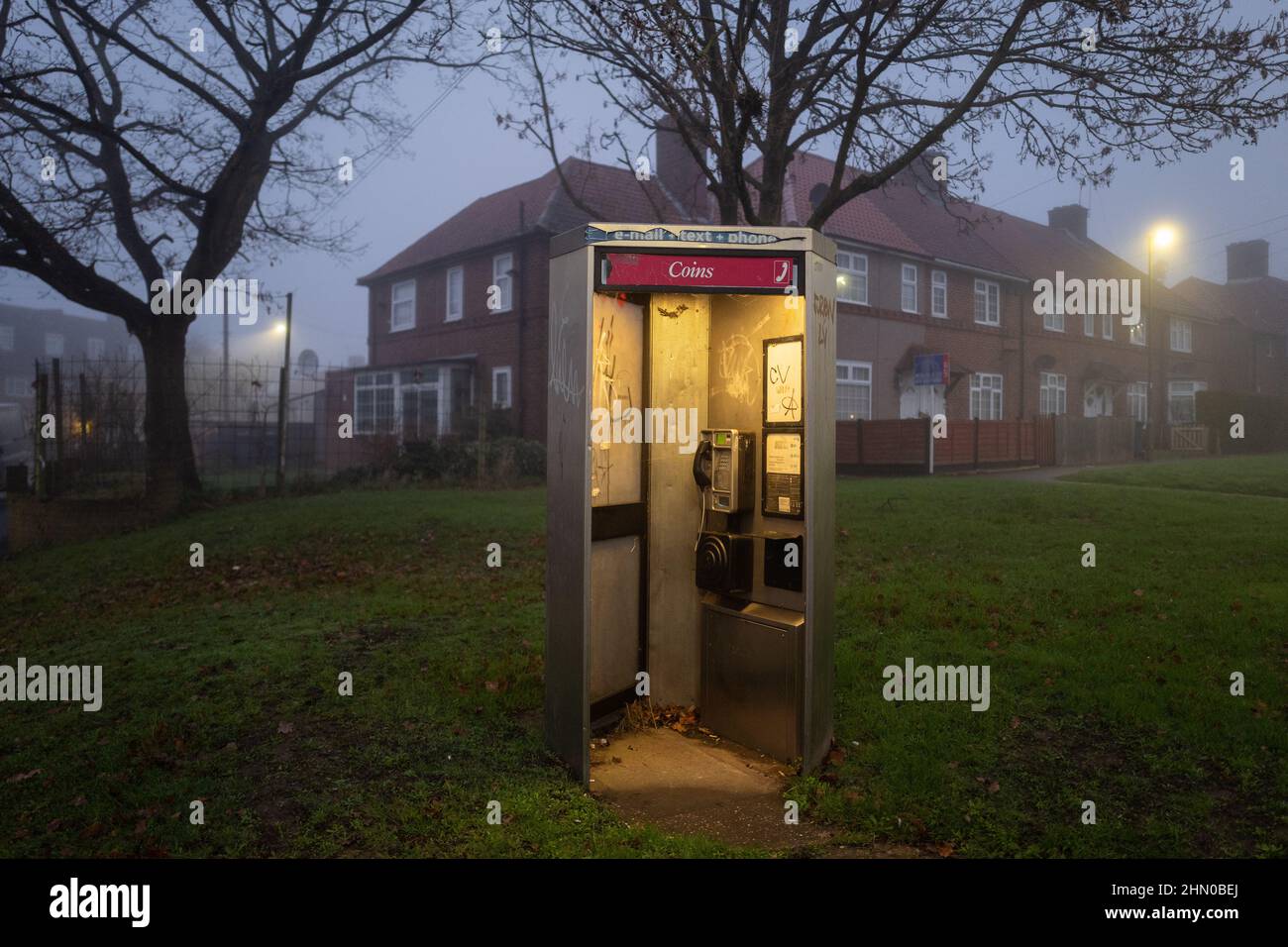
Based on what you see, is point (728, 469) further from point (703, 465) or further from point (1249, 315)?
point (1249, 315)

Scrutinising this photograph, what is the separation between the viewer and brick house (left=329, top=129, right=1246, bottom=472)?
87.5 feet

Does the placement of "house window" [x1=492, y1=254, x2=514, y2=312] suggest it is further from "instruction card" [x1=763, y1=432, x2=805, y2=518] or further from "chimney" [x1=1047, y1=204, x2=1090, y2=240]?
"chimney" [x1=1047, y1=204, x2=1090, y2=240]

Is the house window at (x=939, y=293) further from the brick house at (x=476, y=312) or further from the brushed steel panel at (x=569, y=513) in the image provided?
the brushed steel panel at (x=569, y=513)

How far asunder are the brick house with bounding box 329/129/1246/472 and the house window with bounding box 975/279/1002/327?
0.06m

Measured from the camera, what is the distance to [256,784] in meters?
4.56

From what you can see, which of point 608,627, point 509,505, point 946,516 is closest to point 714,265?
point 608,627

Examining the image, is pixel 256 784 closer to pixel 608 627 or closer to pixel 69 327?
pixel 608 627

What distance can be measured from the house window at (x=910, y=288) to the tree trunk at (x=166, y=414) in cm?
2267

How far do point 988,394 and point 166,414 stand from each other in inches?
1071

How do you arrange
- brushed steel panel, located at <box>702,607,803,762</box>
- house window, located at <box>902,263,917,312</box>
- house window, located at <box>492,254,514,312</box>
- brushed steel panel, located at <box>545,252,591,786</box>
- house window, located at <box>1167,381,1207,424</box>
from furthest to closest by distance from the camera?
house window, located at <box>1167,381,1207,424</box> → house window, located at <box>902,263,917,312</box> → house window, located at <box>492,254,514,312</box> → brushed steel panel, located at <box>702,607,803,762</box> → brushed steel panel, located at <box>545,252,591,786</box>

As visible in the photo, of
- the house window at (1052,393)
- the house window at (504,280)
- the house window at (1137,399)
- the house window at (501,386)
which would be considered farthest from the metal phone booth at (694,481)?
the house window at (1137,399)

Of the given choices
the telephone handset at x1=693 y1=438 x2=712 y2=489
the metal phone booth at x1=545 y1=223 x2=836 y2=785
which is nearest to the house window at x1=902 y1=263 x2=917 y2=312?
the metal phone booth at x1=545 y1=223 x2=836 y2=785

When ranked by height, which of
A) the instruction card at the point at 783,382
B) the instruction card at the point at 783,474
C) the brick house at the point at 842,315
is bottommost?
the instruction card at the point at 783,474

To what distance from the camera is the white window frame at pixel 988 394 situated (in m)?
32.3
